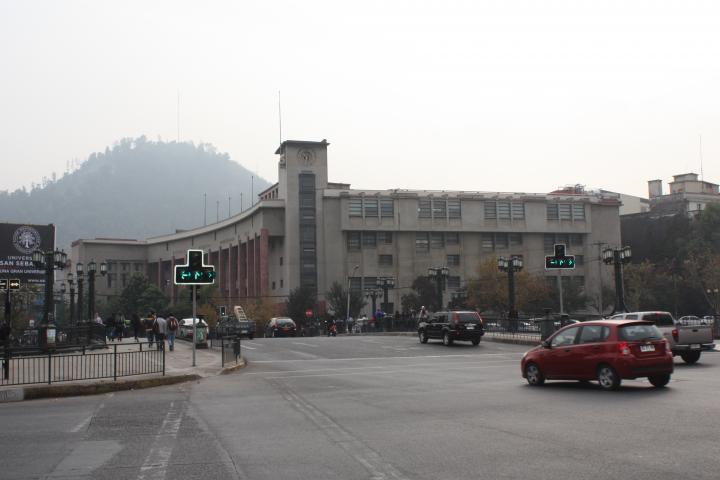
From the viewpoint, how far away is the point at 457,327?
115ft

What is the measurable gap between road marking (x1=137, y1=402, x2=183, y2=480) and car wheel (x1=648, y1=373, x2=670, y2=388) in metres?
10.1

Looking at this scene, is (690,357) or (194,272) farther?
(194,272)

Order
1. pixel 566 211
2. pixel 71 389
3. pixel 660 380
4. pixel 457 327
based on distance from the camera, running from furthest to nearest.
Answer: pixel 566 211, pixel 457 327, pixel 71 389, pixel 660 380

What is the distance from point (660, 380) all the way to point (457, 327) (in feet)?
63.6

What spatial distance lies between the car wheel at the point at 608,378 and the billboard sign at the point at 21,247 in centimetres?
4714

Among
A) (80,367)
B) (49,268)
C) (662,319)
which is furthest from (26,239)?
(662,319)

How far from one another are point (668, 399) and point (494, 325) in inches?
1110

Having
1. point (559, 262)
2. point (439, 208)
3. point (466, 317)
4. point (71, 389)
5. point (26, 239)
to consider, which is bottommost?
point (71, 389)

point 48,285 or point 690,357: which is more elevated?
point 48,285

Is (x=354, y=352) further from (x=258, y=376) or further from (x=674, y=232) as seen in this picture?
(x=674, y=232)

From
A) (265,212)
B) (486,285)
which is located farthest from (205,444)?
(265,212)

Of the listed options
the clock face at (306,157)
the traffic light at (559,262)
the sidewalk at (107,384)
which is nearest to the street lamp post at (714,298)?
the traffic light at (559,262)

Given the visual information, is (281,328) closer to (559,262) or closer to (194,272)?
(559,262)

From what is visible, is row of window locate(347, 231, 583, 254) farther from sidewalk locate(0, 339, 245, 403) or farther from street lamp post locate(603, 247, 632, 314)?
sidewalk locate(0, 339, 245, 403)
